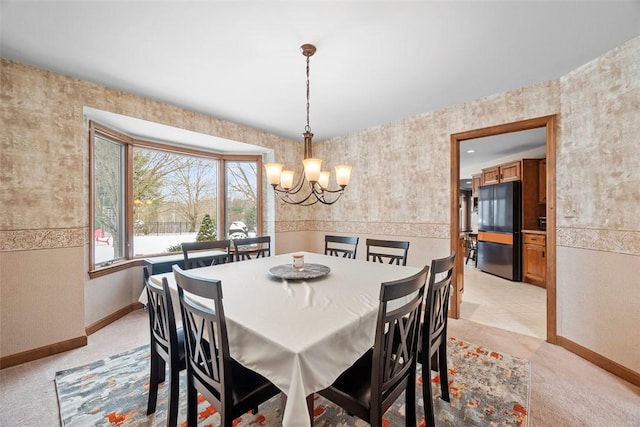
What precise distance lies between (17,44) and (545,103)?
14.5 feet

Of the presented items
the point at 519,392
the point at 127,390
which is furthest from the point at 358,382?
the point at 127,390

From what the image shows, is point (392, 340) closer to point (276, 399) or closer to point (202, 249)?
point (276, 399)

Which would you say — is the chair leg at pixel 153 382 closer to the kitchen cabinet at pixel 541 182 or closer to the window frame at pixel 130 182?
the window frame at pixel 130 182

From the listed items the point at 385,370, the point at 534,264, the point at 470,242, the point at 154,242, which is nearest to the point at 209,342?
the point at 385,370

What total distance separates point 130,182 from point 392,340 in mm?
3722

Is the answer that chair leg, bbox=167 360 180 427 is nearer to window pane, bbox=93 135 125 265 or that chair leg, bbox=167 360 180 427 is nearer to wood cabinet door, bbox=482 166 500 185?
window pane, bbox=93 135 125 265

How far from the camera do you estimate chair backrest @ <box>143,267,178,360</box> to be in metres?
1.40

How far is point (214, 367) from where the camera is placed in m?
1.25

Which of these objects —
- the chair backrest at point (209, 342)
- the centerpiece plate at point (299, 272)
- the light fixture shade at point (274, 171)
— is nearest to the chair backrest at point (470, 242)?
the centerpiece plate at point (299, 272)

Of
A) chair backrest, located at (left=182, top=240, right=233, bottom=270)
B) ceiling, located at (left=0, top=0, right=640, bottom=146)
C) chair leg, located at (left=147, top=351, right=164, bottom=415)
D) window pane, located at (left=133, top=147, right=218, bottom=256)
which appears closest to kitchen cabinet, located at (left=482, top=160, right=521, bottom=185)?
ceiling, located at (left=0, top=0, right=640, bottom=146)

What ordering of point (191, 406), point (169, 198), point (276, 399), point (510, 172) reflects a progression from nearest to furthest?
point (191, 406) < point (276, 399) < point (169, 198) < point (510, 172)

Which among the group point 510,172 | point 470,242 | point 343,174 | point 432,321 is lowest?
point 470,242

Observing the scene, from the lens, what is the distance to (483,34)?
75.4 inches

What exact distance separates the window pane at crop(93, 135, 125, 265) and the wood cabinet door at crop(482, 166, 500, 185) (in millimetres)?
6398
